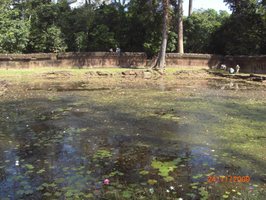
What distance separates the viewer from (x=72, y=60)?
75.6 feet

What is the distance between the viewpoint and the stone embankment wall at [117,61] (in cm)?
2134

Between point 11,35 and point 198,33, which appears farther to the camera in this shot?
point 198,33

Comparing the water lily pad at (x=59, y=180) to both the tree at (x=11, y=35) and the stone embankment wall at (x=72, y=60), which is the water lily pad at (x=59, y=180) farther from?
the tree at (x=11, y=35)

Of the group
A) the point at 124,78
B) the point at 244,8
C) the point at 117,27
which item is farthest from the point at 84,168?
the point at 244,8

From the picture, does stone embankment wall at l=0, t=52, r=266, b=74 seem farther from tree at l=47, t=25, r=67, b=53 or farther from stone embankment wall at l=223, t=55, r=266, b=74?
tree at l=47, t=25, r=67, b=53

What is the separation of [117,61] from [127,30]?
5.11m

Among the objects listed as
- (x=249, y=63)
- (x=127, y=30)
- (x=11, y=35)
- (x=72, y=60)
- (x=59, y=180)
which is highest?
(x=127, y=30)

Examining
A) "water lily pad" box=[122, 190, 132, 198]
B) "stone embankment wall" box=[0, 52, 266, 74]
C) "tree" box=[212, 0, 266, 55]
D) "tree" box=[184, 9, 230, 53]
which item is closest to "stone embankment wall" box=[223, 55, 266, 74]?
"stone embankment wall" box=[0, 52, 266, 74]

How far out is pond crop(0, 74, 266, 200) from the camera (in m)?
3.46

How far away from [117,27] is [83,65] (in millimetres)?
7147

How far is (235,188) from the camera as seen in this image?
349 centimetres
